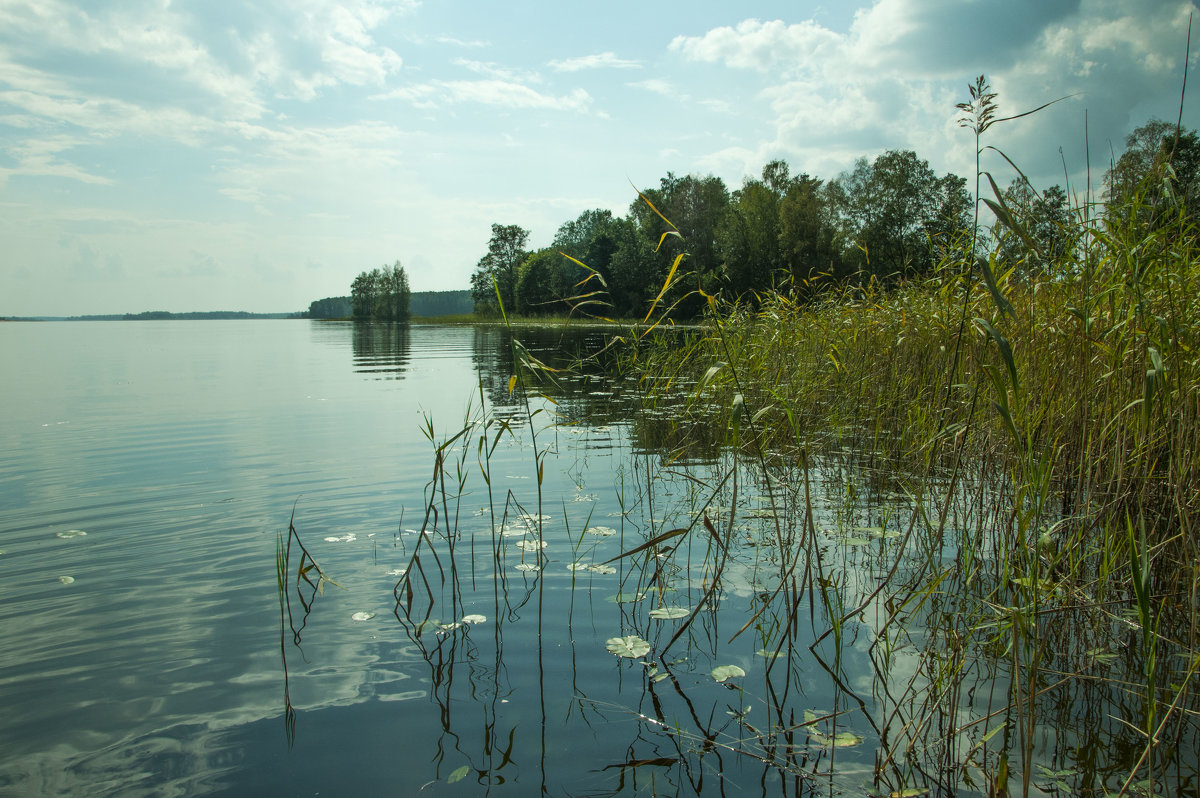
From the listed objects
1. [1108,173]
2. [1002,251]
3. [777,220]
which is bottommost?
[1002,251]

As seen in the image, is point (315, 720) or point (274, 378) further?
point (274, 378)

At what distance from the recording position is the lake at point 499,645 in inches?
104

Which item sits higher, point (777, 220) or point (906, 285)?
point (777, 220)

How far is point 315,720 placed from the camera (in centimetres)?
303

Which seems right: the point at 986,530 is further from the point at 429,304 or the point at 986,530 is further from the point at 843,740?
the point at 429,304

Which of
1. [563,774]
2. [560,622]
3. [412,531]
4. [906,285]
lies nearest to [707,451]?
[906,285]

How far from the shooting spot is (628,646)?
3.57 m

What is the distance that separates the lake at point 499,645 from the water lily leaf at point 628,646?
1cm

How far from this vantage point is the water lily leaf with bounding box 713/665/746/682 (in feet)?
10.6

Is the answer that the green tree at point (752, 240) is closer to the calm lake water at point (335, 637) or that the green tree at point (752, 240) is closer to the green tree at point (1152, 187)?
the calm lake water at point (335, 637)

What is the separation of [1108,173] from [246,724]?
5.55 meters

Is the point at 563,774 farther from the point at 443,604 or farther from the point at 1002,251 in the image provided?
the point at 1002,251

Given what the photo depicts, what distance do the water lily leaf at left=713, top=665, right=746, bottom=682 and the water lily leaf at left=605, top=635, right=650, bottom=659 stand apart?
40 centimetres

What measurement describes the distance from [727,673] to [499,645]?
1.27 meters
